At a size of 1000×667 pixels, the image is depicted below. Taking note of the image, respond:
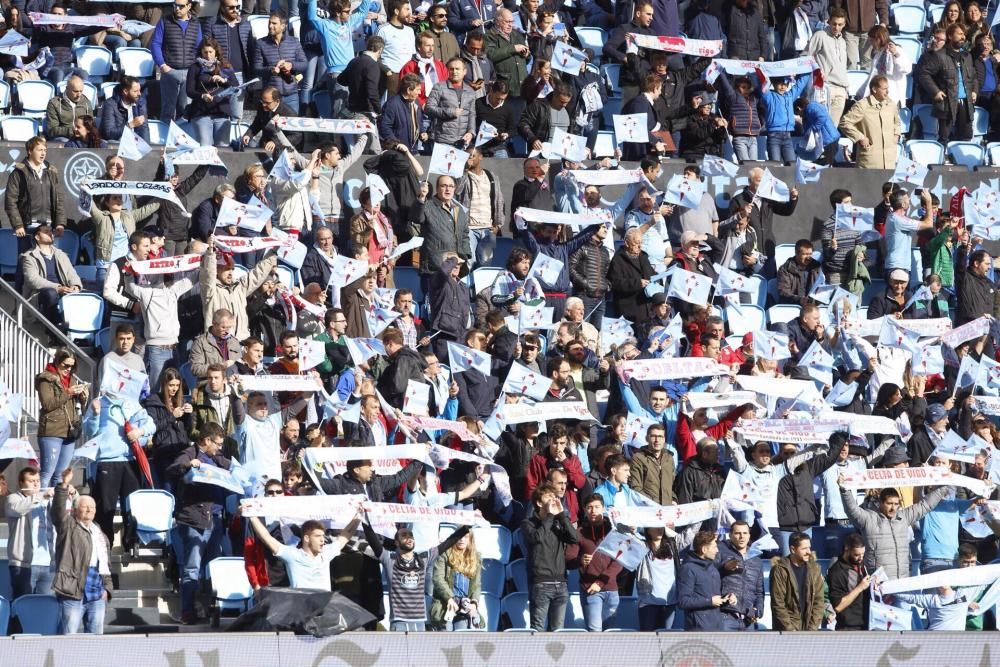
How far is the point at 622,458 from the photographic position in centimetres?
1684

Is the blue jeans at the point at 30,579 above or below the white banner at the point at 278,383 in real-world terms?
below

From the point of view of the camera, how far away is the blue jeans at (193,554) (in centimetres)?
1593

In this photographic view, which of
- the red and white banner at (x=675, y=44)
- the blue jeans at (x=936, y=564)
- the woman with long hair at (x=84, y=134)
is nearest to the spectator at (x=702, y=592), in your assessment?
the blue jeans at (x=936, y=564)

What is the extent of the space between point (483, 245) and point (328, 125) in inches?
75.0

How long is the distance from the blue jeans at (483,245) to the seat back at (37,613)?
6422mm

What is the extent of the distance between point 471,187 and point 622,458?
450cm

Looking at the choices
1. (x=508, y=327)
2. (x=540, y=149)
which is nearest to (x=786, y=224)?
(x=540, y=149)

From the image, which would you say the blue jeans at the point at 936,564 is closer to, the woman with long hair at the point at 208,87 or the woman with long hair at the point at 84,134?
the woman with long hair at the point at 208,87

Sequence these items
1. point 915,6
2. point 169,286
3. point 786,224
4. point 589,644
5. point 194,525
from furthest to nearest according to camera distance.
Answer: point 915,6 → point 786,224 → point 169,286 → point 194,525 → point 589,644

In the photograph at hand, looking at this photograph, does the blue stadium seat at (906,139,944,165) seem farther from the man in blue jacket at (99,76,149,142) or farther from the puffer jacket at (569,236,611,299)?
the man in blue jacket at (99,76,149,142)

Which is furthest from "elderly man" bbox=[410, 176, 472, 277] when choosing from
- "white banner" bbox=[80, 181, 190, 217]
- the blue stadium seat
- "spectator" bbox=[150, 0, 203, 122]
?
the blue stadium seat

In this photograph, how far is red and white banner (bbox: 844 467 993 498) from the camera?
17.1 m

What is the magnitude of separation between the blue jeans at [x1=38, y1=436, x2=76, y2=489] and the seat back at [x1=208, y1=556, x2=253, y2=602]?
5.91ft

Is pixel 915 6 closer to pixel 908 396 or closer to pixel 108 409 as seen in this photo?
pixel 908 396
